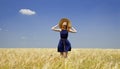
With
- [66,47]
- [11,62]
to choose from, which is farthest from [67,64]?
[66,47]

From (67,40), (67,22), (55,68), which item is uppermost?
(67,22)

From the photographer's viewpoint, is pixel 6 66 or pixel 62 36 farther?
pixel 62 36

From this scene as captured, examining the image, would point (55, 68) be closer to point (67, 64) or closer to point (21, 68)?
point (67, 64)

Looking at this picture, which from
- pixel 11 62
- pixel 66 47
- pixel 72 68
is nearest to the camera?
pixel 72 68

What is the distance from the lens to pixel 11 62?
123 inches

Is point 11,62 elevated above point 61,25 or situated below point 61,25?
below

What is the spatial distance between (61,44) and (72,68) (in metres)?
5.07

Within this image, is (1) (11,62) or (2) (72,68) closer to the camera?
(2) (72,68)

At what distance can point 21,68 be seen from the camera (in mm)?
2885

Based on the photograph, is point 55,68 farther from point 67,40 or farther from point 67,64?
point 67,40

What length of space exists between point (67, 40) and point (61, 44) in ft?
0.66

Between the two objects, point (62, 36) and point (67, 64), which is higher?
point (62, 36)

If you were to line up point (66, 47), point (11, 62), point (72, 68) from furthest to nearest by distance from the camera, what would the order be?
point (66, 47) → point (11, 62) → point (72, 68)

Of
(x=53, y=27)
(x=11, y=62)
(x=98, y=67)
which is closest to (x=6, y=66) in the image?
(x=11, y=62)
